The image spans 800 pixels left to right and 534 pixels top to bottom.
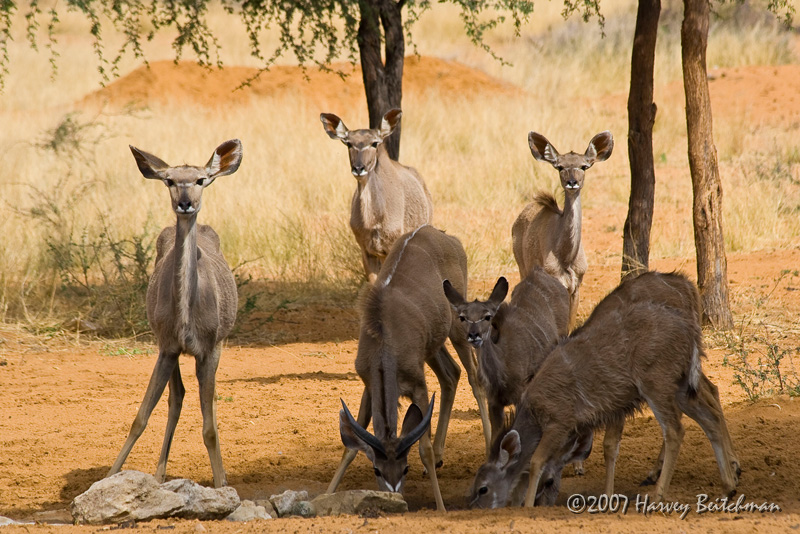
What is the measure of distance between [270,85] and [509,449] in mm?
24149

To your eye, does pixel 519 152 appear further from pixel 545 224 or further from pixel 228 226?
pixel 545 224

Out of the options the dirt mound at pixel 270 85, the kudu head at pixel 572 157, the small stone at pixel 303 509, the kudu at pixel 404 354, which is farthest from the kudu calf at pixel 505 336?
the dirt mound at pixel 270 85

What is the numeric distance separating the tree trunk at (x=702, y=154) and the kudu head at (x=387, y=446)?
5066 millimetres

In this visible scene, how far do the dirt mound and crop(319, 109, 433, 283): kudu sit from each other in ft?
52.1

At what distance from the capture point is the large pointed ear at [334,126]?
10672 millimetres

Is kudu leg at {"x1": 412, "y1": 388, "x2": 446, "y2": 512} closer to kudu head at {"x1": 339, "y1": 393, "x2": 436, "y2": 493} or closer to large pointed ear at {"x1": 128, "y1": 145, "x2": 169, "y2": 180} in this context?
kudu head at {"x1": 339, "y1": 393, "x2": 436, "y2": 493}

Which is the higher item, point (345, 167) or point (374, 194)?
point (345, 167)

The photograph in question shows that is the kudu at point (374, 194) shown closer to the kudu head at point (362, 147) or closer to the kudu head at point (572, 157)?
the kudu head at point (362, 147)

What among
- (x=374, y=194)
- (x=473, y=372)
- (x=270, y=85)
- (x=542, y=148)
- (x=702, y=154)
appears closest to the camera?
(x=473, y=372)

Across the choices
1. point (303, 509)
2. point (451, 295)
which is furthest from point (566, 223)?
point (303, 509)

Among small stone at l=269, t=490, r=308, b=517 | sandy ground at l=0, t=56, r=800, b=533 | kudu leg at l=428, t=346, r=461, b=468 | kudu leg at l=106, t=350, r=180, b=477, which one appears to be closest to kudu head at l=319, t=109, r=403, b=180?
sandy ground at l=0, t=56, r=800, b=533

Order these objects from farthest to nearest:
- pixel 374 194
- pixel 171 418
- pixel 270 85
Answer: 1. pixel 270 85
2. pixel 374 194
3. pixel 171 418

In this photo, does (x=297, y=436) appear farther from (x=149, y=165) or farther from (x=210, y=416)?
(x=149, y=165)

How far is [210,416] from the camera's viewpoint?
666 cm
